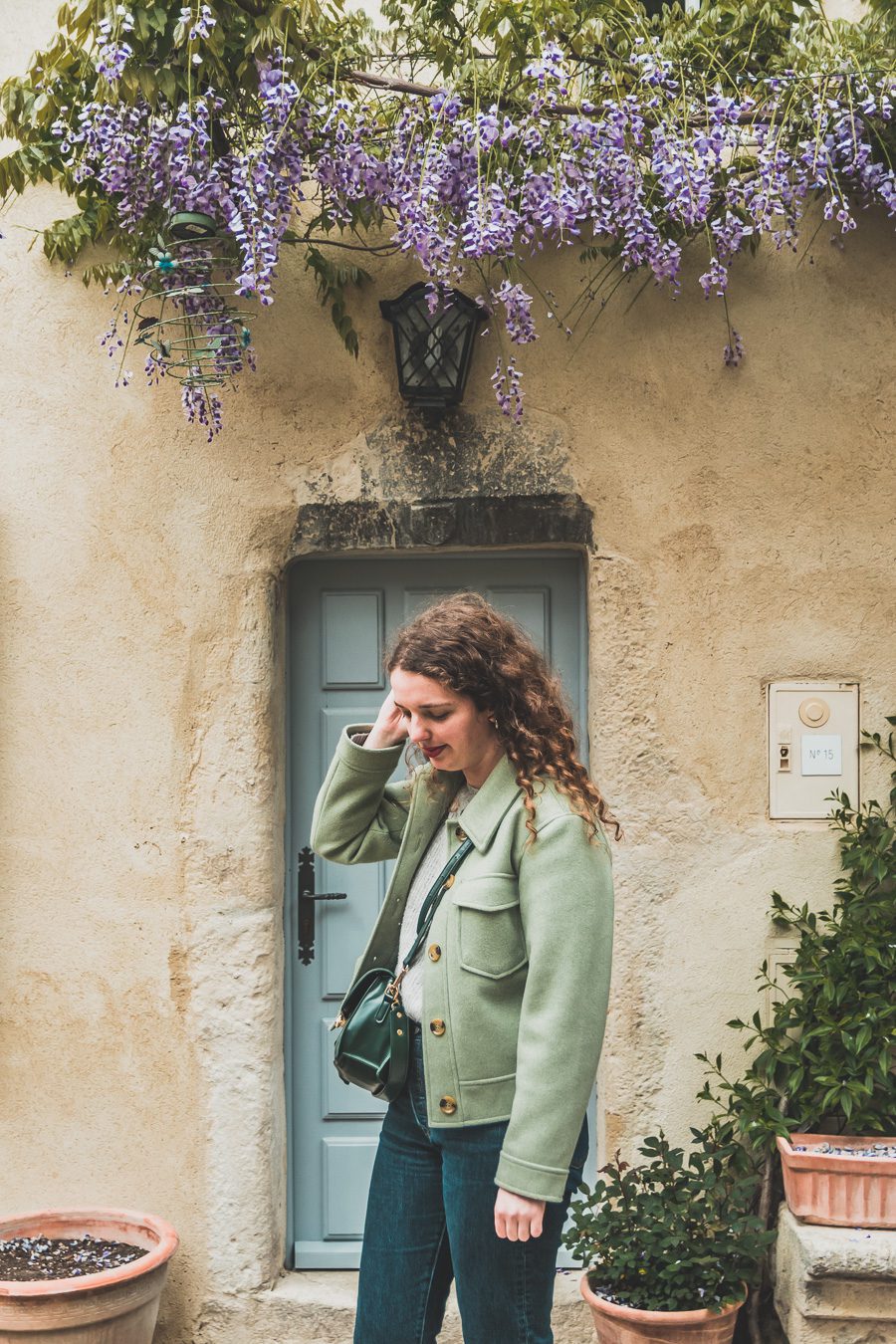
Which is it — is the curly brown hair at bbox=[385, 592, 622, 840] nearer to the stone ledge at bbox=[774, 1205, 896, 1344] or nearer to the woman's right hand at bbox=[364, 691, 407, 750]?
the woman's right hand at bbox=[364, 691, 407, 750]

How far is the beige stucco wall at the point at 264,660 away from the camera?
3.34 meters

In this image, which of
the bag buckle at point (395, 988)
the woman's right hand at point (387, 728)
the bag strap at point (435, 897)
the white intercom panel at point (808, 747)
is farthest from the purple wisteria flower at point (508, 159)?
the bag buckle at point (395, 988)

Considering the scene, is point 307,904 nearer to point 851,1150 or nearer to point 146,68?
point 851,1150

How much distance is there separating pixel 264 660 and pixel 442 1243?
169 cm

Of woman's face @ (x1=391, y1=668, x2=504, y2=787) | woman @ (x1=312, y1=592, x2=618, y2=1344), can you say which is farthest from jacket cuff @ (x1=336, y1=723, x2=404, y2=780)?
woman's face @ (x1=391, y1=668, x2=504, y2=787)

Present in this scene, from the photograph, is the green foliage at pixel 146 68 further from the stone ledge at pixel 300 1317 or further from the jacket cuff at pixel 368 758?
the stone ledge at pixel 300 1317

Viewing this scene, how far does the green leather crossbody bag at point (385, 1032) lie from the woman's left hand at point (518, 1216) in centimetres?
28

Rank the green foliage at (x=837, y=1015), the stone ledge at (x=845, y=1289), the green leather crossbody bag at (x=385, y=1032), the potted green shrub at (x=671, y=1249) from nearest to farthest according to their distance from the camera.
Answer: the green leather crossbody bag at (x=385, y=1032) → the stone ledge at (x=845, y=1289) → the potted green shrub at (x=671, y=1249) → the green foliage at (x=837, y=1015)

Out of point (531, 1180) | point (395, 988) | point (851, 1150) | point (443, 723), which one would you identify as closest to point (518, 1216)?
point (531, 1180)

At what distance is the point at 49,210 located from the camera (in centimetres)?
346

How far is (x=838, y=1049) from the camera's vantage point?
305 cm

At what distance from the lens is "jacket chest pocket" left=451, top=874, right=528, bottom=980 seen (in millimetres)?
2031

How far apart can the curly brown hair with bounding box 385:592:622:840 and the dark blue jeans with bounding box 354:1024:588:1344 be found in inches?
19.0

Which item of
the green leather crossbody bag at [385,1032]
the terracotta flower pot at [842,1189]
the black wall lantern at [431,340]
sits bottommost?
the terracotta flower pot at [842,1189]
